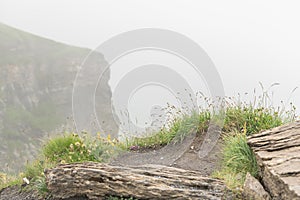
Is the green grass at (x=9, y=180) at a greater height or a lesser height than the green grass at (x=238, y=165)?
lesser

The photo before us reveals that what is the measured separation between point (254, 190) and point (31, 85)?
133878 millimetres

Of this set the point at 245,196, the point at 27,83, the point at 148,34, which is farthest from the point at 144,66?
the point at 27,83

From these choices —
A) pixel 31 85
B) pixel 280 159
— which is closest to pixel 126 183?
pixel 280 159

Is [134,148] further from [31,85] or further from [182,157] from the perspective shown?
[31,85]

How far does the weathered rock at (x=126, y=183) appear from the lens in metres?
5.66

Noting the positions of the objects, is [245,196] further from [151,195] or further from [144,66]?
[144,66]

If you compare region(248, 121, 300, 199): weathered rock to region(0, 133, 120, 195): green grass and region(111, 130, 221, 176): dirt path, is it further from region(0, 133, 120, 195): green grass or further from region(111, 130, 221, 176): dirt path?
region(0, 133, 120, 195): green grass

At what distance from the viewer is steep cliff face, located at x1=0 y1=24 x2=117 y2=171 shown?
104 metres

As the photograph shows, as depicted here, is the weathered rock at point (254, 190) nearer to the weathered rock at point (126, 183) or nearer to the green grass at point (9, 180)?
the weathered rock at point (126, 183)

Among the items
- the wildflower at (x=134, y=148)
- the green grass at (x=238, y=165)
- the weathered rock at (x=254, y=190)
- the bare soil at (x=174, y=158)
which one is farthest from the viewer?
the wildflower at (x=134, y=148)

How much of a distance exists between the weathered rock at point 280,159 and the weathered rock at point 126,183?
2.90ft

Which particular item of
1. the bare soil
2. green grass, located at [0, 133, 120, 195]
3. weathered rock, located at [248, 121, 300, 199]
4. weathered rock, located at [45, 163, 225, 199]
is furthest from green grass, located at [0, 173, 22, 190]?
weathered rock, located at [248, 121, 300, 199]

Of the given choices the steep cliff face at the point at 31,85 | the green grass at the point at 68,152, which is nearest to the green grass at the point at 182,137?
the green grass at the point at 68,152

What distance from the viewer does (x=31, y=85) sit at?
13075 cm
